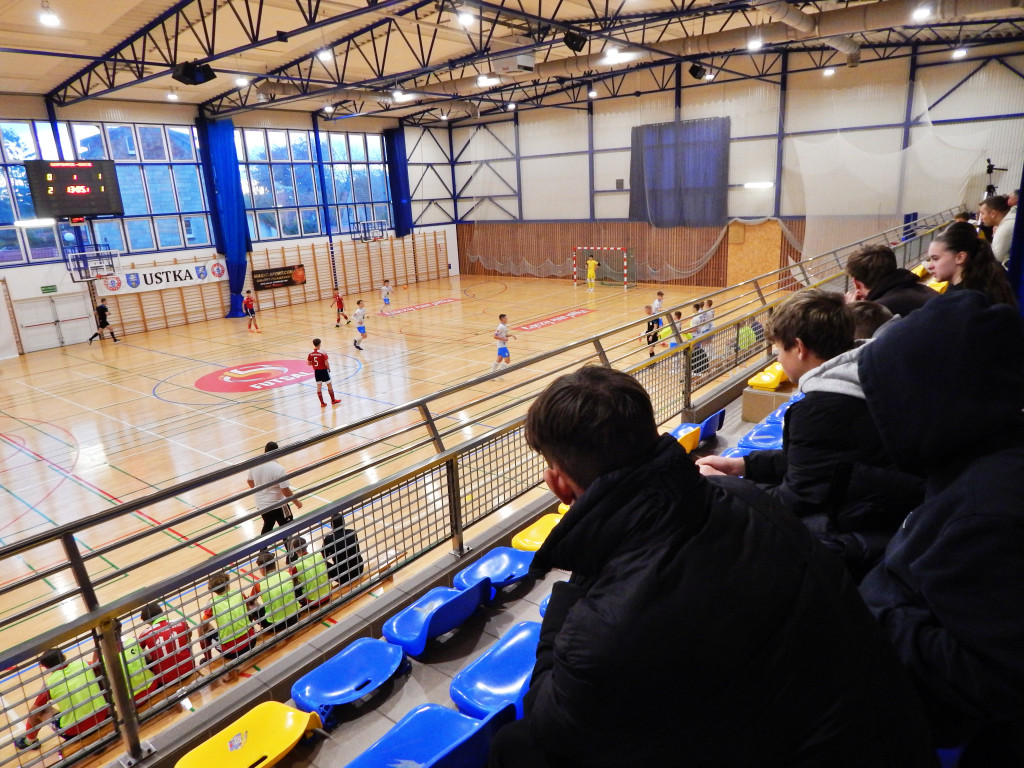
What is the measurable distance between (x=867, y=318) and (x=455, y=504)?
2707 mm

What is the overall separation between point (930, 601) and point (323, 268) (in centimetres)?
2996

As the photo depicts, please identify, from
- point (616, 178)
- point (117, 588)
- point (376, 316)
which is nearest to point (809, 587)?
point (117, 588)

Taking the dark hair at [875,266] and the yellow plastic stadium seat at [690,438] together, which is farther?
the yellow plastic stadium seat at [690,438]

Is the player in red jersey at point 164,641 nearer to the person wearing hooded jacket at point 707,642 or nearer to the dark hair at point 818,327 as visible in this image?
the person wearing hooded jacket at point 707,642

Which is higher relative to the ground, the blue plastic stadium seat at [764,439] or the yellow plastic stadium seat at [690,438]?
the blue plastic stadium seat at [764,439]

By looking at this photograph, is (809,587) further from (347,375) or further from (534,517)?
(347,375)

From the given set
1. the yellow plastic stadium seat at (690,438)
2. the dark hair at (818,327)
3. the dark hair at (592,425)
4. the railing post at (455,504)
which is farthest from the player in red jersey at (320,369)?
the dark hair at (592,425)

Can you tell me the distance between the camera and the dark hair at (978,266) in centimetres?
451

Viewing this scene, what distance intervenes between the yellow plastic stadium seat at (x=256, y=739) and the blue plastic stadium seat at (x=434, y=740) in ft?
1.62

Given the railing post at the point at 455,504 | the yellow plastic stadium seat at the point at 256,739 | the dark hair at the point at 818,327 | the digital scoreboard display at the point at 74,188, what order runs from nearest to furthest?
the dark hair at the point at 818,327, the yellow plastic stadium seat at the point at 256,739, the railing post at the point at 455,504, the digital scoreboard display at the point at 74,188

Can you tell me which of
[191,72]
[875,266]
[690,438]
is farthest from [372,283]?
[875,266]

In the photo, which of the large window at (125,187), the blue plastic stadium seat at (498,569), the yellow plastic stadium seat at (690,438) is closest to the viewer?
the blue plastic stadium seat at (498,569)

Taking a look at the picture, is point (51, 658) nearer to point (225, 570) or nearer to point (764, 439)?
point (225, 570)

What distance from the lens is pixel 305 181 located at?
92.9ft
